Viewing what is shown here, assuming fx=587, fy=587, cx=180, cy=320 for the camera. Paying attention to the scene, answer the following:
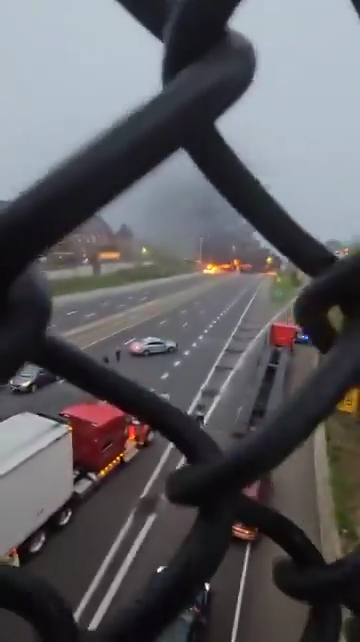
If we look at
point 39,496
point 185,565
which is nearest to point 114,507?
point 39,496

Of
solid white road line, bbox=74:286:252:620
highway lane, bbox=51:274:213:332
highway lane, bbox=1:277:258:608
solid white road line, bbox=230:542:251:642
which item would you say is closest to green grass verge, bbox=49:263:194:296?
highway lane, bbox=51:274:213:332

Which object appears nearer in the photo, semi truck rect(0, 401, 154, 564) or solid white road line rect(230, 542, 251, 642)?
solid white road line rect(230, 542, 251, 642)

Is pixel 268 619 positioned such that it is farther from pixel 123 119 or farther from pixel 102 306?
pixel 102 306

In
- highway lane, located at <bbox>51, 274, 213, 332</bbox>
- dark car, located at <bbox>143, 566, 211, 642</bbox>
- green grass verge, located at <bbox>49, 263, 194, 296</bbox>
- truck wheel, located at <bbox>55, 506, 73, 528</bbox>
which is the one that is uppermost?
green grass verge, located at <bbox>49, 263, 194, 296</bbox>

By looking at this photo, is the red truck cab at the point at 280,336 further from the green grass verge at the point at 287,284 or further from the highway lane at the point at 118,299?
the highway lane at the point at 118,299

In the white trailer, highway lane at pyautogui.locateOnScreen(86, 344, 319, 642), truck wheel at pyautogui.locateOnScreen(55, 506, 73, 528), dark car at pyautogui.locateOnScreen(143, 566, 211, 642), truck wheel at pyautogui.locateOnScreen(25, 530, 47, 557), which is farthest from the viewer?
truck wheel at pyautogui.locateOnScreen(55, 506, 73, 528)

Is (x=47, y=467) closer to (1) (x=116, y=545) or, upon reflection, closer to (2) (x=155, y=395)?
(1) (x=116, y=545)

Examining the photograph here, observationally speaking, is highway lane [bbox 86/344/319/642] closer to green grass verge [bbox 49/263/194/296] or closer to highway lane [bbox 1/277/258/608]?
highway lane [bbox 1/277/258/608]
